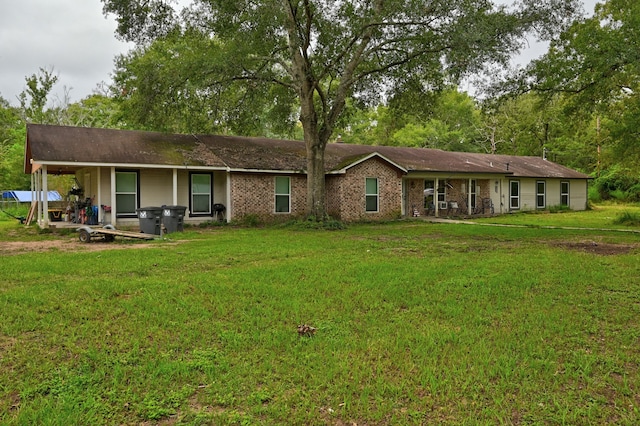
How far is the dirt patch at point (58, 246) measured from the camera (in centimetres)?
1027

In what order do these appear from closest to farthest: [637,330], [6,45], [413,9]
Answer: [637,330]
[413,9]
[6,45]

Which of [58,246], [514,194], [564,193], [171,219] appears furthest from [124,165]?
[564,193]

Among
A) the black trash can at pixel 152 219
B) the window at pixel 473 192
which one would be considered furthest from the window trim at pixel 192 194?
the window at pixel 473 192

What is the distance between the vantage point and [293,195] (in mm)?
19203

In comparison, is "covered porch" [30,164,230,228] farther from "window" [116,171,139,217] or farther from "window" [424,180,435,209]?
"window" [424,180,435,209]

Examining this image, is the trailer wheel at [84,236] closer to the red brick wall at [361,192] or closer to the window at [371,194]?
the red brick wall at [361,192]

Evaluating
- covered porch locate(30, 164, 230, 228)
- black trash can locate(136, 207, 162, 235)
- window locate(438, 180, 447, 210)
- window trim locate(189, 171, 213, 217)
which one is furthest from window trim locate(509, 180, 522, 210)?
black trash can locate(136, 207, 162, 235)

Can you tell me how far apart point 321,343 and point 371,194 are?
1602 cm

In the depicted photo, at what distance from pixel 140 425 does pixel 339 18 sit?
49.3 feet

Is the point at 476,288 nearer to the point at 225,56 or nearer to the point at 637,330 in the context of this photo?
the point at 637,330

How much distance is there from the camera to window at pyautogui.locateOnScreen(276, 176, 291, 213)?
18844 mm

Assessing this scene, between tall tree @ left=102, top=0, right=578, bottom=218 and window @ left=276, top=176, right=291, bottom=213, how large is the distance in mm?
1945

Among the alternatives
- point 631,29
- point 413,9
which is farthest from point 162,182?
point 631,29

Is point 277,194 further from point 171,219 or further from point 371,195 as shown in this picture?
point 171,219
